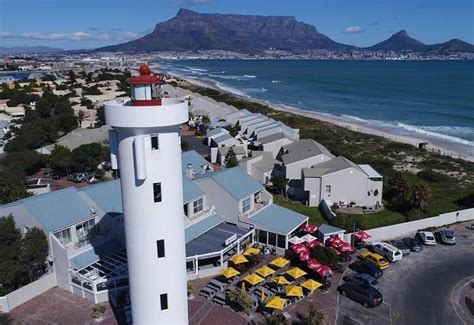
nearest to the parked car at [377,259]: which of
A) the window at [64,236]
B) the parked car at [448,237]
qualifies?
the parked car at [448,237]

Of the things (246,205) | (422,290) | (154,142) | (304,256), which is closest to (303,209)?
(246,205)

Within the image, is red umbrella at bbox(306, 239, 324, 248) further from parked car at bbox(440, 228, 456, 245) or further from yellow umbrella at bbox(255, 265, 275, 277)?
parked car at bbox(440, 228, 456, 245)

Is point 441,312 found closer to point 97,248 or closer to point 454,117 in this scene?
point 97,248

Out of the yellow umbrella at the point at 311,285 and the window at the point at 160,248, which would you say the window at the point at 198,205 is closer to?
the yellow umbrella at the point at 311,285

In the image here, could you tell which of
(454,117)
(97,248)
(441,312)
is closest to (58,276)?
(97,248)

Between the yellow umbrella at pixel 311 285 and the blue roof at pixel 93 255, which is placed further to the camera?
the yellow umbrella at pixel 311 285

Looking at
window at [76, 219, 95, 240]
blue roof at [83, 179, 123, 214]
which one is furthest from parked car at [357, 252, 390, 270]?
window at [76, 219, 95, 240]

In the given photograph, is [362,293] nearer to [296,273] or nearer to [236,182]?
[296,273]
